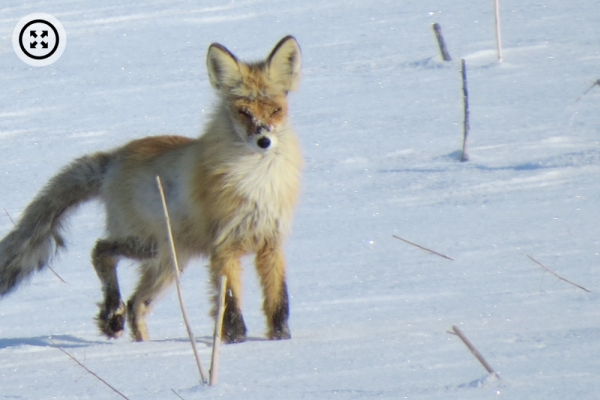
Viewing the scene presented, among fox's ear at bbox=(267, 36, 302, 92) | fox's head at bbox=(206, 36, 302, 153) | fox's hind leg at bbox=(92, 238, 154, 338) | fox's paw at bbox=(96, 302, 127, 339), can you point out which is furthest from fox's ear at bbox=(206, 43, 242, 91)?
fox's paw at bbox=(96, 302, 127, 339)

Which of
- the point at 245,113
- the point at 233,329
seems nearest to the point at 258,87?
the point at 245,113

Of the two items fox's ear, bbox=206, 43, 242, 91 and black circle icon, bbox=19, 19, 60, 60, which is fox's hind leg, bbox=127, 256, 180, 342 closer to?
fox's ear, bbox=206, 43, 242, 91

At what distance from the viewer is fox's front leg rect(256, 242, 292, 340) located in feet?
19.9

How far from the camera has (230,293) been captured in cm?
596

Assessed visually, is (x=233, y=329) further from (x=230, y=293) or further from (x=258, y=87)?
(x=258, y=87)

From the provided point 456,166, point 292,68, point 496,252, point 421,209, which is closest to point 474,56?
point 456,166

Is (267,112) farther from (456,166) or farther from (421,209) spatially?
(456,166)

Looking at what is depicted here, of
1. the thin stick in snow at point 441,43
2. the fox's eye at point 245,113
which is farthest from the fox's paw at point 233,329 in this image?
the thin stick in snow at point 441,43

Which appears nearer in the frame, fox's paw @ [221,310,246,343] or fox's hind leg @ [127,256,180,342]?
fox's paw @ [221,310,246,343]

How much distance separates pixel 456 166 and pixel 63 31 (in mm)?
11995

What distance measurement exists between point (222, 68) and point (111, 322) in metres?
2.09

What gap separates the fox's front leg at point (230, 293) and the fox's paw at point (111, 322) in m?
1.17

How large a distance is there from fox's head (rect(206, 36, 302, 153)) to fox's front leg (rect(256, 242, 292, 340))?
71cm

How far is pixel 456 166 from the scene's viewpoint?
11.4 meters
